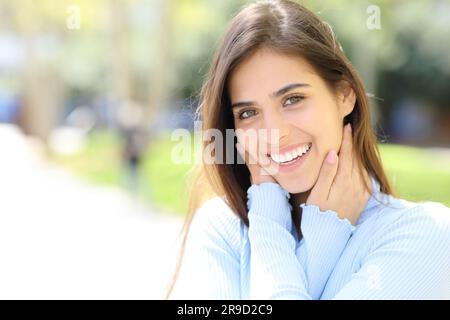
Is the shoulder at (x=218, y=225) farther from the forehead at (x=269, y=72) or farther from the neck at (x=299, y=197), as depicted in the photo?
the forehead at (x=269, y=72)

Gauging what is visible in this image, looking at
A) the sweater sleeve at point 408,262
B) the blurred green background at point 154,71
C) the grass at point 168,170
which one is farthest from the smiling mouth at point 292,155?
the blurred green background at point 154,71

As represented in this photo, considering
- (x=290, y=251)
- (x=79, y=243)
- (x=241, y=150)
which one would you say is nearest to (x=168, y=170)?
(x=79, y=243)

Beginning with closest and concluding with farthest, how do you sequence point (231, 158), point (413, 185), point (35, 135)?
point (231, 158) < point (413, 185) < point (35, 135)

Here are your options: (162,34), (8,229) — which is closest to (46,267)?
(8,229)

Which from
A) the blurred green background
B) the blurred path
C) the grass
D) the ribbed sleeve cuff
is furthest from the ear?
the blurred green background

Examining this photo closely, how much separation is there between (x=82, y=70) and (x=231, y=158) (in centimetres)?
2184

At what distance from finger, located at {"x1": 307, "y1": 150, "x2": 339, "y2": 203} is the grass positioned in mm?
2657

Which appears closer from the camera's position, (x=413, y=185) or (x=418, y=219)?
(x=418, y=219)

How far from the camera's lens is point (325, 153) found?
4.69ft

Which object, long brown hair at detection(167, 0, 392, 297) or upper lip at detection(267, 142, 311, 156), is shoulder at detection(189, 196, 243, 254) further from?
upper lip at detection(267, 142, 311, 156)

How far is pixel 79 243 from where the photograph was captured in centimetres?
611

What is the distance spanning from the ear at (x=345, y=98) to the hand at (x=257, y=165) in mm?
205

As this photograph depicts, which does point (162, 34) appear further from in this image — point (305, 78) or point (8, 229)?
point (305, 78)

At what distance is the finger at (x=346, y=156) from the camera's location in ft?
4.67
